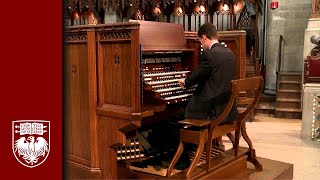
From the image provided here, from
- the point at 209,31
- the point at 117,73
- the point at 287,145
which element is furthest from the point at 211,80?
the point at 287,145

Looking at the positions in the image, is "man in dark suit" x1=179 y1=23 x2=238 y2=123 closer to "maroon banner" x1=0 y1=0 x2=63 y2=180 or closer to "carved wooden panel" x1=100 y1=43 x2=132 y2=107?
"carved wooden panel" x1=100 y1=43 x2=132 y2=107

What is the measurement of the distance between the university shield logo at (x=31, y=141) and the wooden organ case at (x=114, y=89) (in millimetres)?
2250

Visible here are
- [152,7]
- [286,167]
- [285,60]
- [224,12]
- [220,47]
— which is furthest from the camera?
[152,7]

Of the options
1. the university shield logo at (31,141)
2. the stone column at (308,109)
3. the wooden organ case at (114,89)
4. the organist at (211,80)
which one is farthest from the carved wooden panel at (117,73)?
the stone column at (308,109)

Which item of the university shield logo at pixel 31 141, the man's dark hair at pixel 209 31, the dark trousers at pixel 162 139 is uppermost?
the man's dark hair at pixel 209 31

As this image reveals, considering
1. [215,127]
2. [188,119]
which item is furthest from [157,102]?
[215,127]

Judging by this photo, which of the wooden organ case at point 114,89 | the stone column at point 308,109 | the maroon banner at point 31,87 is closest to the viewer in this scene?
the maroon banner at point 31,87

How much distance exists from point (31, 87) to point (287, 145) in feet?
17.8

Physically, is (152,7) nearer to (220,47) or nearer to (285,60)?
(285,60)

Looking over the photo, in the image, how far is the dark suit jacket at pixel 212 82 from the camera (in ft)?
11.0

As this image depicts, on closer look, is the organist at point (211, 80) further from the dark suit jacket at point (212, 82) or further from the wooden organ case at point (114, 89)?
the wooden organ case at point (114, 89)

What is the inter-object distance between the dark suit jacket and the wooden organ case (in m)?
0.26

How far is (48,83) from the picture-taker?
0.81 m

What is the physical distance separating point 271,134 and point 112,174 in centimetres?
378
